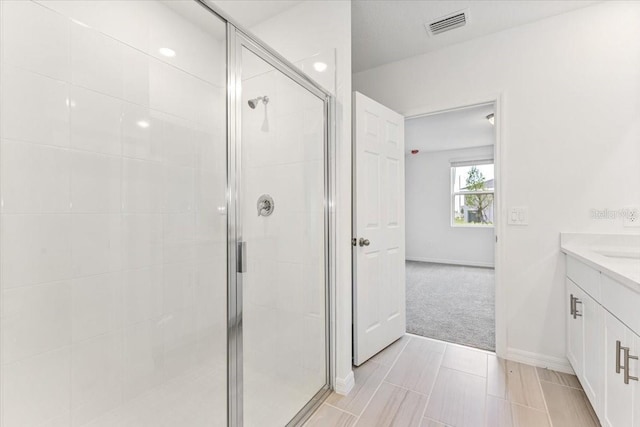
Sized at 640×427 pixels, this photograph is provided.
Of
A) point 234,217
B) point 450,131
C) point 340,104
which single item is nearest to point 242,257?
point 234,217

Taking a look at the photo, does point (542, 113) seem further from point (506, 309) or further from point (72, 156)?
point (72, 156)

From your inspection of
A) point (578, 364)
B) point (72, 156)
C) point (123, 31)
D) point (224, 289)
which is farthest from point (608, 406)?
point (123, 31)

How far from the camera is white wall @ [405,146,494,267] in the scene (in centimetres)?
598

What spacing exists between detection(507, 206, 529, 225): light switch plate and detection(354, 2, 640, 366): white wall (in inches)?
1.2

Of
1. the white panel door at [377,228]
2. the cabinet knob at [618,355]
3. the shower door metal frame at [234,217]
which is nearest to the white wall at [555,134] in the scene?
the white panel door at [377,228]

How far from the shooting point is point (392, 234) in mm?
2531

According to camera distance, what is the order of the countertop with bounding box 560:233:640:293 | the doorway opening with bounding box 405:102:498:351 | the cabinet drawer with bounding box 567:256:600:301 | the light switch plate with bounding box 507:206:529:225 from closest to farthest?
the cabinet drawer with bounding box 567:256:600:301, the countertop with bounding box 560:233:640:293, the light switch plate with bounding box 507:206:529:225, the doorway opening with bounding box 405:102:498:351

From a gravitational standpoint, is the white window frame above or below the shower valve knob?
above

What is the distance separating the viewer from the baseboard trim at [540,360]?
2.08 meters

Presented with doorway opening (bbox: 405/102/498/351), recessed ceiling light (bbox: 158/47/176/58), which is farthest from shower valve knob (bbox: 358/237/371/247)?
doorway opening (bbox: 405/102/498/351)

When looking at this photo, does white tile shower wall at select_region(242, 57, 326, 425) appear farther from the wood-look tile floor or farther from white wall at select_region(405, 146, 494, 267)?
white wall at select_region(405, 146, 494, 267)

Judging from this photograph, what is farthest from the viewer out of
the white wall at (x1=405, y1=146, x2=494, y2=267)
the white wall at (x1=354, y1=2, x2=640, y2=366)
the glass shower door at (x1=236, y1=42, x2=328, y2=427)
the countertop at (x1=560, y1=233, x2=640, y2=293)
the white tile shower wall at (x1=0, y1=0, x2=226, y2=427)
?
the white wall at (x1=405, y1=146, x2=494, y2=267)

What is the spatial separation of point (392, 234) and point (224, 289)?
64.6 inches

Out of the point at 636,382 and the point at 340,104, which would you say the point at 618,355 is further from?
the point at 340,104
